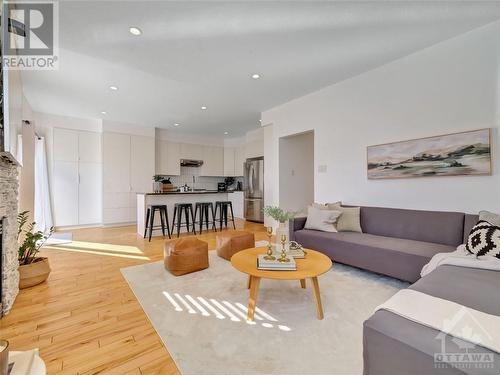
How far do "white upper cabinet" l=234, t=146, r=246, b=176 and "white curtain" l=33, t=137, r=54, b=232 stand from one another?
5085mm

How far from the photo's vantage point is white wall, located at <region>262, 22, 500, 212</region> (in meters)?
2.51

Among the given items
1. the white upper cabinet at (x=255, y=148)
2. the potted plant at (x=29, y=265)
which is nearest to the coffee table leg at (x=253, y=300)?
the potted plant at (x=29, y=265)

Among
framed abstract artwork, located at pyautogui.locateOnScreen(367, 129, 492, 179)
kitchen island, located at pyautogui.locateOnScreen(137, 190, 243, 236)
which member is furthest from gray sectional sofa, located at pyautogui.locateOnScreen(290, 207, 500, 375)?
kitchen island, located at pyautogui.locateOnScreen(137, 190, 243, 236)

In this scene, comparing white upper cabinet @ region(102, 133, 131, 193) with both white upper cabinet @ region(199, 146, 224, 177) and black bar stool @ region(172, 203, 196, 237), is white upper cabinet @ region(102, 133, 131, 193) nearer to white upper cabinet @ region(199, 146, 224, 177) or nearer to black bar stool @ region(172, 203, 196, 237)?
black bar stool @ region(172, 203, 196, 237)

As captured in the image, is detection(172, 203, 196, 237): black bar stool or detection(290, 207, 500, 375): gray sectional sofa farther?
detection(172, 203, 196, 237): black bar stool

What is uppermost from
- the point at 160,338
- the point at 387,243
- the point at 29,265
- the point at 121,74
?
the point at 121,74

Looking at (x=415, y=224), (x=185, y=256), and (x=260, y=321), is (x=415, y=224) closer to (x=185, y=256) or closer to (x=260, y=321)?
(x=260, y=321)

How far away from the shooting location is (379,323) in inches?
42.7

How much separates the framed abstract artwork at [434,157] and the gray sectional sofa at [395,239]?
0.51m

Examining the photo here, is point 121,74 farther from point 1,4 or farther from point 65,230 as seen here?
point 65,230

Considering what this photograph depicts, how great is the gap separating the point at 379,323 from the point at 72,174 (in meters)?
6.77

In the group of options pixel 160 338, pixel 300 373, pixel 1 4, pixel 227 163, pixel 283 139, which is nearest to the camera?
pixel 300 373

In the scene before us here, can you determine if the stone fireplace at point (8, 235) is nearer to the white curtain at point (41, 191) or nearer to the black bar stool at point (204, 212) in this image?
the black bar stool at point (204, 212)

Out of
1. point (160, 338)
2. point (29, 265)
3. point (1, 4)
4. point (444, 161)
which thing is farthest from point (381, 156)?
point (29, 265)
